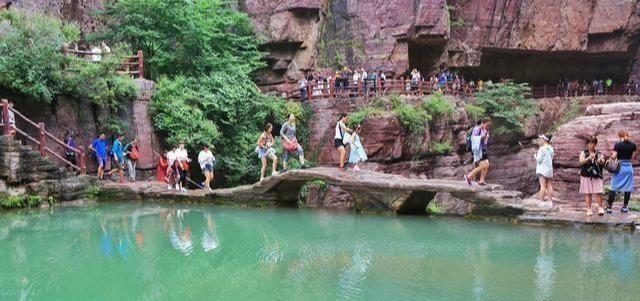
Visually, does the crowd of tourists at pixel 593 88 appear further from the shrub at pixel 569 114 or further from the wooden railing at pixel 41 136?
the wooden railing at pixel 41 136

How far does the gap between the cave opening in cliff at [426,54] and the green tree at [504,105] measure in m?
4.37

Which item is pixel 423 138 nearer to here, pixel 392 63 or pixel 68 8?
pixel 392 63

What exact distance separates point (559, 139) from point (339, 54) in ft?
40.3

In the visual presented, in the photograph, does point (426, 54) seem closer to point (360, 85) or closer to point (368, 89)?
point (368, 89)

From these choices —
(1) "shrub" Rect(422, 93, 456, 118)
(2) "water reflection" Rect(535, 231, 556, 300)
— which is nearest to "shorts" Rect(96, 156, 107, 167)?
(1) "shrub" Rect(422, 93, 456, 118)

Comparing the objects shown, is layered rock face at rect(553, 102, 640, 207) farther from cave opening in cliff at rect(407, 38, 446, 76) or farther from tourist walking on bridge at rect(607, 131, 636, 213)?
cave opening in cliff at rect(407, 38, 446, 76)

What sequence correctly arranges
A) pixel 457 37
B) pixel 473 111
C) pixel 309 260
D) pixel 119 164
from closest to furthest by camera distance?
1. pixel 309 260
2. pixel 119 164
3. pixel 473 111
4. pixel 457 37

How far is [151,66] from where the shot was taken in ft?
72.2

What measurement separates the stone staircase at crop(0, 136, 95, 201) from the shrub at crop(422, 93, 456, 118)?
13.0 meters

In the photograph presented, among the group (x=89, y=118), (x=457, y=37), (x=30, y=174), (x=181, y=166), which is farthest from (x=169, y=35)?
(x=457, y=37)

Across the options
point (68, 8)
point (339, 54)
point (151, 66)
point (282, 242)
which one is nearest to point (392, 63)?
point (339, 54)

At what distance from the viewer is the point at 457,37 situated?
29906 mm

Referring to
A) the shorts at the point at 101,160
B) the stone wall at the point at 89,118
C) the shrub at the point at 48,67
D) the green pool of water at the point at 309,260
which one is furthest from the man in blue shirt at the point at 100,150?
the green pool of water at the point at 309,260

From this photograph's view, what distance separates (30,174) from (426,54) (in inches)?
826
